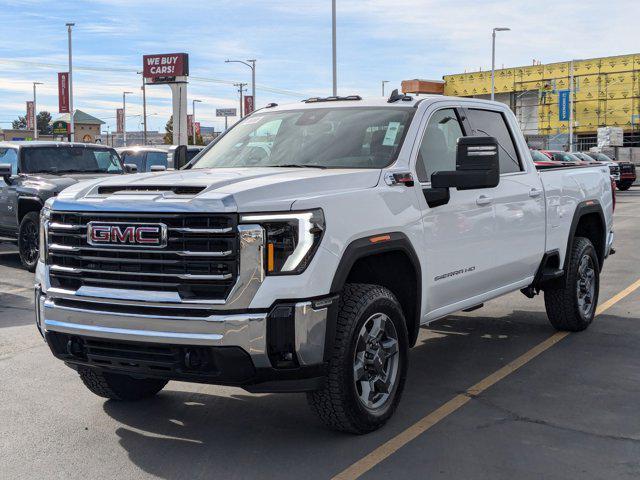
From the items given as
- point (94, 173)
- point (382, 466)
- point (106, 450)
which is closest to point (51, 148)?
point (94, 173)

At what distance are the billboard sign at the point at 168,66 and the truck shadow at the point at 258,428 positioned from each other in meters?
46.5

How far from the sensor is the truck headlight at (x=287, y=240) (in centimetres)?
425

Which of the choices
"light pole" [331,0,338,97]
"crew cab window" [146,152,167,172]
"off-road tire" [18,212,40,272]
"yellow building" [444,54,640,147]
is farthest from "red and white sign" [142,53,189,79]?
"off-road tire" [18,212,40,272]

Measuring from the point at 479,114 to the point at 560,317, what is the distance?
7.19 ft

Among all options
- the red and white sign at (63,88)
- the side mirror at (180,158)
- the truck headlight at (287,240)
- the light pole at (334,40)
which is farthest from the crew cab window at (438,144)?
the red and white sign at (63,88)

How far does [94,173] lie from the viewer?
43.8 feet

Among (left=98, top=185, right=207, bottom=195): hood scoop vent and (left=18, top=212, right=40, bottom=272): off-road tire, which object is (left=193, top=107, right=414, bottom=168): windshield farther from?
(left=18, top=212, right=40, bottom=272): off-road tire

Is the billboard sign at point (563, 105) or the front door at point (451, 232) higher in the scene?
the billboard sign at point (563, 105)

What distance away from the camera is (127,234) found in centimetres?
446

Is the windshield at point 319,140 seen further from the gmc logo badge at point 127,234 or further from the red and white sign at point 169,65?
the red and white sign at point 169,65

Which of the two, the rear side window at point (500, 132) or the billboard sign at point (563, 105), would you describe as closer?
the rear side window at point (500, 132)

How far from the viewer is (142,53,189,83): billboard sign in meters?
51.0

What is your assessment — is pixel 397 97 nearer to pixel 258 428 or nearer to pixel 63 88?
pixel 258 428

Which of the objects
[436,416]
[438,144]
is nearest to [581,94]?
[438,144]
